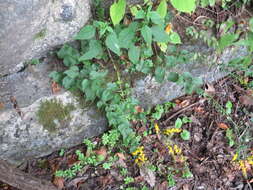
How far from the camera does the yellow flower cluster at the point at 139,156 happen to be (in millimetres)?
2465

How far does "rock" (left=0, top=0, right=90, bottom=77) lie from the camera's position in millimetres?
1754

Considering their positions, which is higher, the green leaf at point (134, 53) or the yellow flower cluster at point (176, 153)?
the green leaf at point (134, 53)

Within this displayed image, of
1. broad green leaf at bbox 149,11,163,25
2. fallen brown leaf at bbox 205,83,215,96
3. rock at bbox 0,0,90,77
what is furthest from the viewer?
fallen brown leaf at bbox 205,83,215,96

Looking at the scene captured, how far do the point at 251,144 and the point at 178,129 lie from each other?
658mm

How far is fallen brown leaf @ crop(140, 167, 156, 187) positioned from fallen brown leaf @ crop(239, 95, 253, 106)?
118 cm

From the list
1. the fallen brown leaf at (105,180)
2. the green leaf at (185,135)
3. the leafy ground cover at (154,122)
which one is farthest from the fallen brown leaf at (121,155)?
the green leaf at (185,135)

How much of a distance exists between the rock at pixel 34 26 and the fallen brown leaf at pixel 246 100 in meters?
1.72

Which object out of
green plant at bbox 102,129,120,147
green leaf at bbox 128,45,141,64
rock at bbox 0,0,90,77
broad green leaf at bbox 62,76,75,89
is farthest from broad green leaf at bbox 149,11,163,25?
green plant at bbox 102,129,120,147

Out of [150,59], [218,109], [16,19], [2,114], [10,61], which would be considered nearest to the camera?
[16,19]

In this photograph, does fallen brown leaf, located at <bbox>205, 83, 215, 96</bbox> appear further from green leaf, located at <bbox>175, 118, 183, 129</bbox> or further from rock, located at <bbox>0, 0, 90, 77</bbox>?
rock, located at <bbox>0, 0, 90, 77</bbox>

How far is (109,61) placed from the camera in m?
2.30

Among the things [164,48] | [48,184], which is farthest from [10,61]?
[164,48]

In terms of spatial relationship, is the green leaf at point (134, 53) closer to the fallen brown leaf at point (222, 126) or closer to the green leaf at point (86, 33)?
the green leaf at point (86, 33)

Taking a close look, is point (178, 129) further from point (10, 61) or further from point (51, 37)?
point (10, 61)
